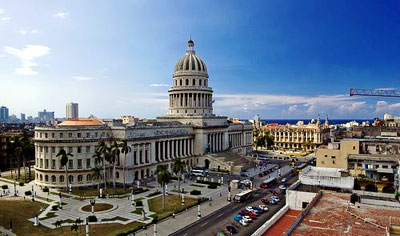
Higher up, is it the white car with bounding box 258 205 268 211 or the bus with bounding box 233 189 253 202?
the bus with bounding box 233 189 253 202

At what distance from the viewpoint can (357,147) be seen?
82188mm

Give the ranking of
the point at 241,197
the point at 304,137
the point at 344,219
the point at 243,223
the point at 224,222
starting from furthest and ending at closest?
the point at 304,137 → the point at 241,197 → the point at 224,222 → the point at 243,223 → the point at 344,219

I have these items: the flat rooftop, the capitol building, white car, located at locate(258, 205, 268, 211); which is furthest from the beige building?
the flat rooftop

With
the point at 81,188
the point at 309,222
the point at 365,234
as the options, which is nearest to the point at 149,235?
the point at 309,222

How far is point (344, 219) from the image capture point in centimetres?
4156

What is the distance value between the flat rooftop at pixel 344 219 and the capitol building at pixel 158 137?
60.9m

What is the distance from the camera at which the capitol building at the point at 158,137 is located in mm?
90250

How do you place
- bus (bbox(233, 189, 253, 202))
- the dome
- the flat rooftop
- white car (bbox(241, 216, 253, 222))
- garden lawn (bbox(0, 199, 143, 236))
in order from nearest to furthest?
the flat rooftop
garden lawn (bbox(0, 199, 143, 236))
white car (bbox(241, 216, 253, 222))
bus (bbox(233, 189, 253, 202))
the dome

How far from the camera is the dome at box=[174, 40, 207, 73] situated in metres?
141

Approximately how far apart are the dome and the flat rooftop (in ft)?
325

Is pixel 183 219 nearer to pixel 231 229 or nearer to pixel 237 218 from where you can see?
pixel 237 218

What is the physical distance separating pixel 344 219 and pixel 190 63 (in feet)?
358

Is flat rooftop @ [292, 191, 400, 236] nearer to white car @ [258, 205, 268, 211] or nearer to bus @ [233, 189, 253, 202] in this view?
white car @ [258, 205, 268, 211]

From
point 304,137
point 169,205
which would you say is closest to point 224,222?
point 169,205
